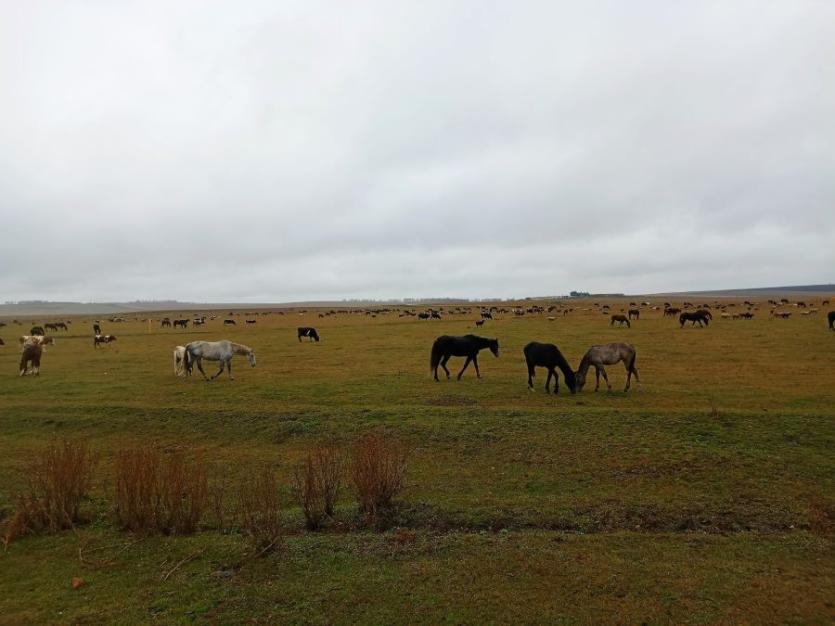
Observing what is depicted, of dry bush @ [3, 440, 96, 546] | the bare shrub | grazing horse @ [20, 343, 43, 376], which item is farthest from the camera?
grazing horse @ [20, 343, 43, 376]

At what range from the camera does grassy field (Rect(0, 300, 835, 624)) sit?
21.6 ft

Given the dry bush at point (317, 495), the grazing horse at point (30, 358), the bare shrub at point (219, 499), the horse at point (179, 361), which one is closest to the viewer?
the bare shrub at point (219, 499)

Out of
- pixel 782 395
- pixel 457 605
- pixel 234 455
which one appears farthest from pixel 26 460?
pixel 782 395

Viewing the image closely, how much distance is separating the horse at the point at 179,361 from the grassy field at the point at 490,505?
6.15ft

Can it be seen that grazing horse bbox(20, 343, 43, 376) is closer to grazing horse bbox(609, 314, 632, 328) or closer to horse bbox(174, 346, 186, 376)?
horse bbox(174, 346, 186, 376)

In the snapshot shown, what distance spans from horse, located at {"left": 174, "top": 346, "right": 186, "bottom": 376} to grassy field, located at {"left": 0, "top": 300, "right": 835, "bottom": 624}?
73.8 inches

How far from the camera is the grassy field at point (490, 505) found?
657 centimetres

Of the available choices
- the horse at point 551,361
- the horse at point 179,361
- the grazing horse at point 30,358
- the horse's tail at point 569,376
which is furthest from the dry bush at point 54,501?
the grazing horse at point 30,358

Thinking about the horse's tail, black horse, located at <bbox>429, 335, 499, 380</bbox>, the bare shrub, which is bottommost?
the bare shrub

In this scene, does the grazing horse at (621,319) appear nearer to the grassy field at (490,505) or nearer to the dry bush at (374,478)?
the grassy field at (490,505)

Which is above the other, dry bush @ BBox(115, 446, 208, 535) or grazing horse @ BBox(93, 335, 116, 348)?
grazing horse @ BBox(93, 335, 116, 348)

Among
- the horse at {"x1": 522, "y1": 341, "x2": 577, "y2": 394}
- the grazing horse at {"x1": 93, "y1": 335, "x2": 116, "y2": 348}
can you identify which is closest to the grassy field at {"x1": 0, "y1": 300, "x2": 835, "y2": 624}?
the horse at {"x1": 522, "y1": 341, "x2": 577, "y2": 394}

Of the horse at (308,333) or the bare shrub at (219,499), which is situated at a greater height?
the horse at (308,333)

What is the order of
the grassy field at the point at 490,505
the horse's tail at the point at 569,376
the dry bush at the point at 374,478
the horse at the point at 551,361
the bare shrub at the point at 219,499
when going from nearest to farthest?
the grassy field at the point at 490,505 < the bare shrub at the point at 219,499 < the dry bush at the point at 374,478 < the horse's tail at the point at 569,376 < the horse at the point at 551,361
